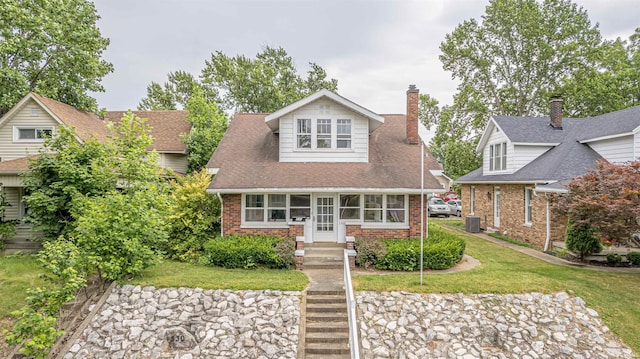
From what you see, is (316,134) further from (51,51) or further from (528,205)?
(51,51)

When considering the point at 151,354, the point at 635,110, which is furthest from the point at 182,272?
the point at 635,110

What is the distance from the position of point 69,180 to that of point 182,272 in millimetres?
5521

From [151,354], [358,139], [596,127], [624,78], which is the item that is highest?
[624,78]

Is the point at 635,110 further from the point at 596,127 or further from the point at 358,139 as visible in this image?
the point at 358,139

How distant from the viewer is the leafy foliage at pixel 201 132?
18766 mm

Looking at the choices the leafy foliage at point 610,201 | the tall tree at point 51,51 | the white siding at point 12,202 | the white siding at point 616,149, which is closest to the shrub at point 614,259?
the leafy foliage at point 610,201

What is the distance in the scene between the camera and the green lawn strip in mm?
8938

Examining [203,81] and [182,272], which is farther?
[203,81]

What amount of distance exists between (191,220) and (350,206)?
245 inches

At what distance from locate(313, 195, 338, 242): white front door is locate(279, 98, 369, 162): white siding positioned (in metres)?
1.88

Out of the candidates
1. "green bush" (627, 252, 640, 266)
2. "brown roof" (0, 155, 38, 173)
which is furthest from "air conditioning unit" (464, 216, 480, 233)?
"brown roof" (0, 155, 38, 173)

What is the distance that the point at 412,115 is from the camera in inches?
572

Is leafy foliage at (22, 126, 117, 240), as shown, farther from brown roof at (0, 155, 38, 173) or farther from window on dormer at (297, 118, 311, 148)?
window on dormer at (297, 118, 311, 148)

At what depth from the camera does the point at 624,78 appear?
2458cm
